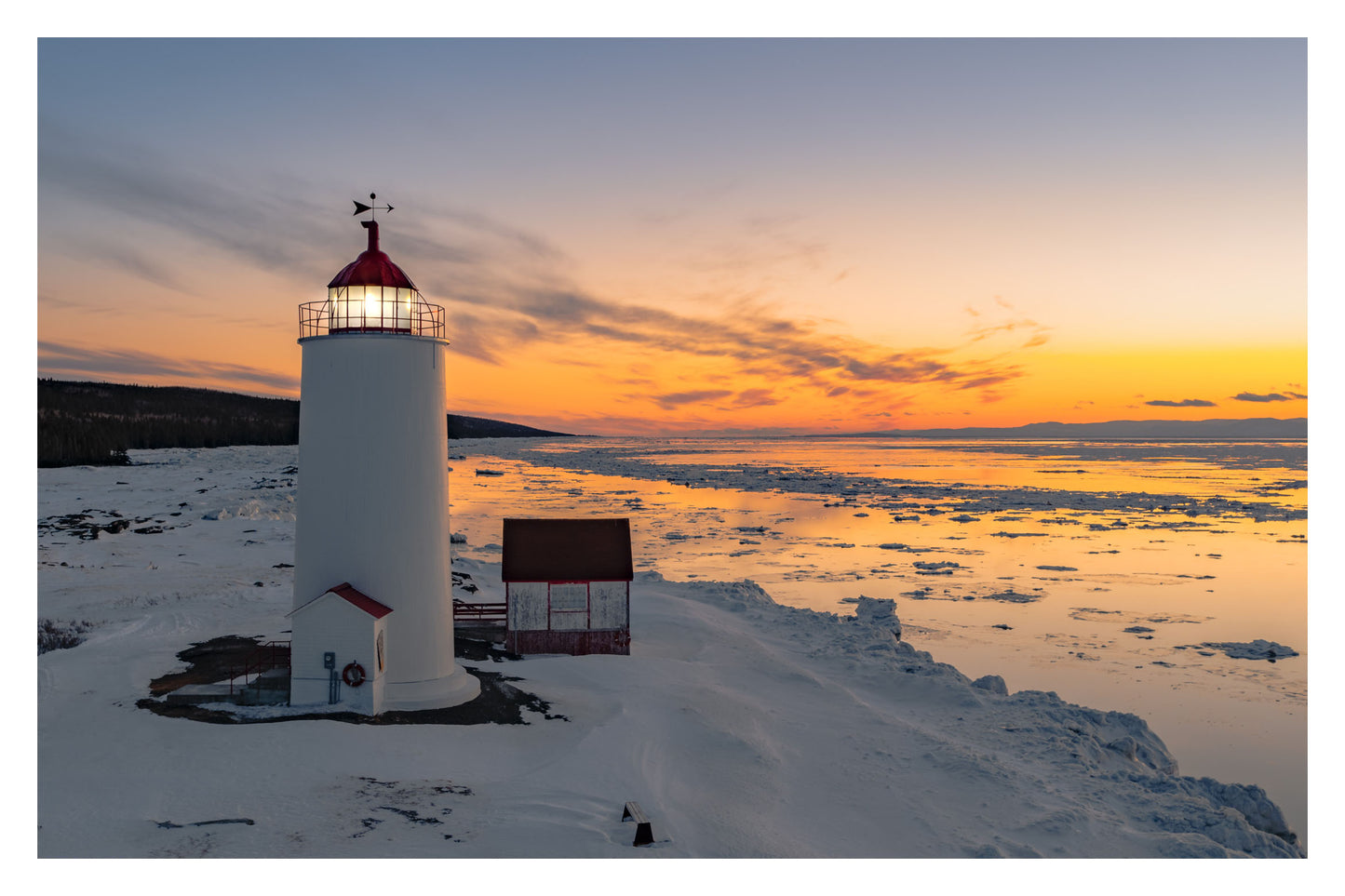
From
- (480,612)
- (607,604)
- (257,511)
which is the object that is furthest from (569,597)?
(257,511)

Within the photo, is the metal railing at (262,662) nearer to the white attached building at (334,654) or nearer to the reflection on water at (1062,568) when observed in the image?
the white attached building at (334,654)

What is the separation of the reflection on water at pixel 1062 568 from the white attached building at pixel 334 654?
1498 cm

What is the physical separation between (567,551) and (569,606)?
4.79ft

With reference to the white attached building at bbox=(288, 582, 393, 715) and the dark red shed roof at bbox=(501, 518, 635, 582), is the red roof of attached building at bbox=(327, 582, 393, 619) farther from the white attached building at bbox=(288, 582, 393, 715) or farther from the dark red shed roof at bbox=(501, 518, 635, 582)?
the dark red shed roof at bbox=(501, 518, 635, 582)

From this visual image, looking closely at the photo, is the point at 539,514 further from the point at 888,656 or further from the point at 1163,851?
the point at 1163,851

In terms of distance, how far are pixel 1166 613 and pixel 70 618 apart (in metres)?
32.2

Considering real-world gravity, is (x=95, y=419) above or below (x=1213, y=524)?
above

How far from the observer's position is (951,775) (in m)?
13.7

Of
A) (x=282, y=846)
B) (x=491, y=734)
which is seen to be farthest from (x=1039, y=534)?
(x=282, y=846)

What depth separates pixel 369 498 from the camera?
15328 mm

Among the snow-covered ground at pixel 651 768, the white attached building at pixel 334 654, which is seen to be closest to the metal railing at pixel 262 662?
the white attached building at pixel 334 654

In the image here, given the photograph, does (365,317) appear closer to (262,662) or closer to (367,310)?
(367,310)

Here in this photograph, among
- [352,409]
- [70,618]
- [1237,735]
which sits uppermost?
[352,409]

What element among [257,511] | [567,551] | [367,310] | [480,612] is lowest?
[480,612]
